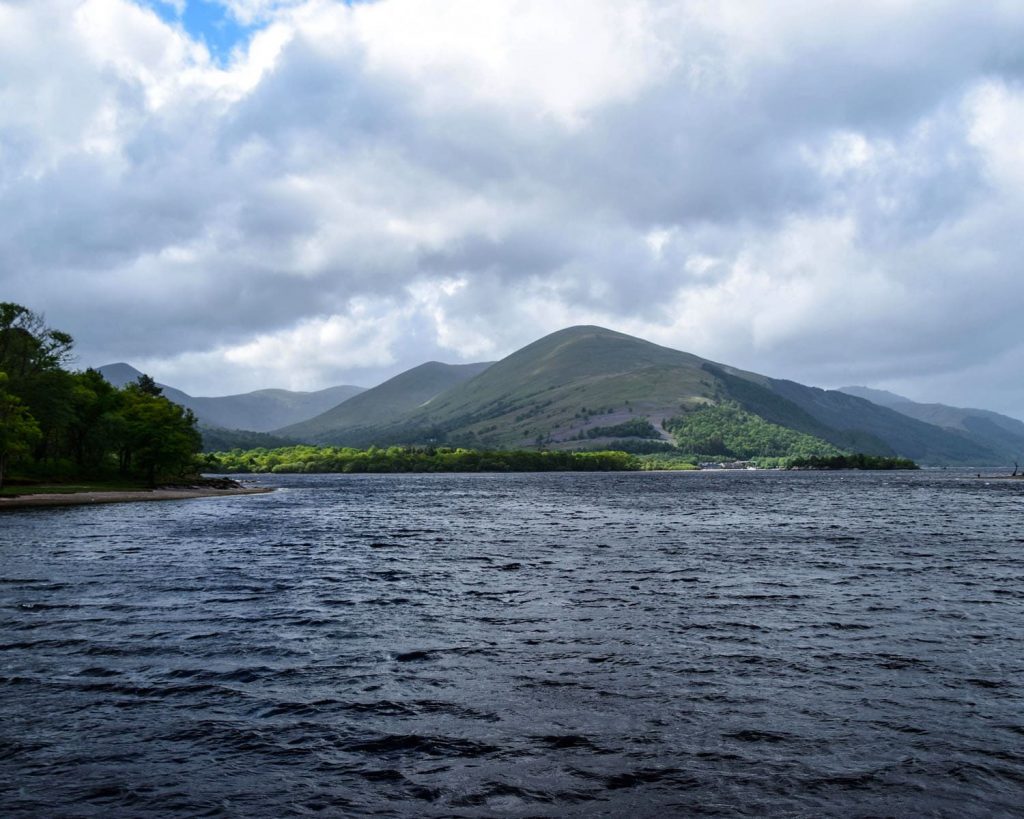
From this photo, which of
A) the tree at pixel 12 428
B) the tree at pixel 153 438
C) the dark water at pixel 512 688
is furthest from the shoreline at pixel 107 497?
the dark water at pixel 512 688

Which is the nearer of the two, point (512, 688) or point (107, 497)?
point (512, 688)

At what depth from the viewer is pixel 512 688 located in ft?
81.5

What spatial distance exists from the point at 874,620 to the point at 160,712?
30692 millimetres

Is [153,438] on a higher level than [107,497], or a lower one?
higher

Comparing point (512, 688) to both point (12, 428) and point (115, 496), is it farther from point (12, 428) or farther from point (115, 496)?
point (115, 496)

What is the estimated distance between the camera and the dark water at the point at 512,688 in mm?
17328

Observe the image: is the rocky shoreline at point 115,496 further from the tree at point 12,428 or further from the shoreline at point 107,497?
the tree at point 12,428

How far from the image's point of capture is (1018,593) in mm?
42688

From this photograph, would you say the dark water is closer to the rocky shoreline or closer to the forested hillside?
the rocky shoreline

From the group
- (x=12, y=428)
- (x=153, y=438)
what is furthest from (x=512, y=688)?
(x=153, y=438)

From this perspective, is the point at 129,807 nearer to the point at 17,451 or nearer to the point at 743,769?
the point at 743,769

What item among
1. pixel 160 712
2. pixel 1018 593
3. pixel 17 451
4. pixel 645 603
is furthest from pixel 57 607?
pixel 17 451

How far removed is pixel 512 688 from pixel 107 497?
5322 inches

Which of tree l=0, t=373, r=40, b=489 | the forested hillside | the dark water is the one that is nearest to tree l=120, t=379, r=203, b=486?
the forested hillside
